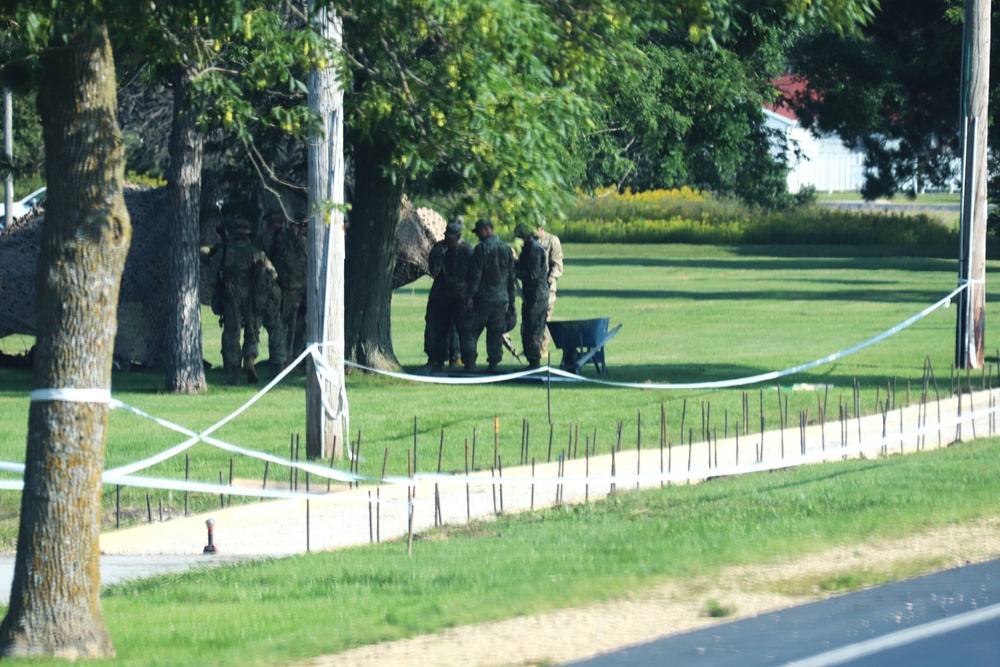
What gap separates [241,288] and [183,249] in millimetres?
906

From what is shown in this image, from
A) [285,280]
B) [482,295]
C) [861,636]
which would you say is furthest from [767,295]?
[861,636]

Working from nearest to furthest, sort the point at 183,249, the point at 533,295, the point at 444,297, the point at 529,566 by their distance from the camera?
the point at 529,566 < the point at 183,249 < the point at 444,297 < the point at 533,295

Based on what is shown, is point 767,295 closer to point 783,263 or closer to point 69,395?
point 783,263

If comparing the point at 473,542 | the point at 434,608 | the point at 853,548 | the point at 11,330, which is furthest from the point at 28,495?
the point at 11,330

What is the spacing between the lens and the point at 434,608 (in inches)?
310

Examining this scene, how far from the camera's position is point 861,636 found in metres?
7.50

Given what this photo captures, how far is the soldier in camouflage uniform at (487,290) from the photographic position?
19.3 metres

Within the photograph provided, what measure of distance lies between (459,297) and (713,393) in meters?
3.67

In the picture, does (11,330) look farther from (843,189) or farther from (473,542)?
(843,189)

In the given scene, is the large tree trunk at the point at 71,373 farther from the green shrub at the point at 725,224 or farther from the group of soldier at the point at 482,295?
the green shrub at the point at 725,224

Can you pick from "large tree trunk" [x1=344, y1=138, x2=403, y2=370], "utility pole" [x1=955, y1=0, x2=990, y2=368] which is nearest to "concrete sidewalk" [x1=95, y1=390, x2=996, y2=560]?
"utility pole" [x1=955, y1=0, x2=990, y2=368]

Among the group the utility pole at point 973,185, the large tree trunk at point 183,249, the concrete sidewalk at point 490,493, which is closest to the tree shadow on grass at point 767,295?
the utility pole at point 973,185

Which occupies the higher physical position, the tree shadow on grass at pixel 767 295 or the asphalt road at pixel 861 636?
the tree shadow on grass at pixel 767 295

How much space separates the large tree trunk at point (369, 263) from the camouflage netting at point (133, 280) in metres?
2.17
